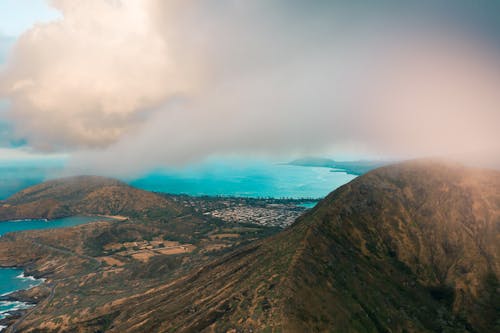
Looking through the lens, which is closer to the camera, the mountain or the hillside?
the mountain

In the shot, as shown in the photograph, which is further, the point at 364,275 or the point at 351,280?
the point at 364,275

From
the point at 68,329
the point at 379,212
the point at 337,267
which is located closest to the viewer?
the point at 337,267

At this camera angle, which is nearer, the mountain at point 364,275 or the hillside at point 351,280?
the mountain at point 364,275

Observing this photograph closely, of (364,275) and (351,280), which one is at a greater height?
(351,280)

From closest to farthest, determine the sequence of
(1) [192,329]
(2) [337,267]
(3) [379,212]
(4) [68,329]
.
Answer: (1) [192,329] → (2) [337,267] → (4) [68,329] → (3) [379,212]

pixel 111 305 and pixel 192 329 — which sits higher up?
pixel 192 329

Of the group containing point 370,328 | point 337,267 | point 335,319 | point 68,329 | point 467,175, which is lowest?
point 68,329

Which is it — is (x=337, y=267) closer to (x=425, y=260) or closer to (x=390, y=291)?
(x=390, y=291)

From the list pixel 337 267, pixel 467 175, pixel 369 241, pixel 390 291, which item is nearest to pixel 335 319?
pixel 337 267
